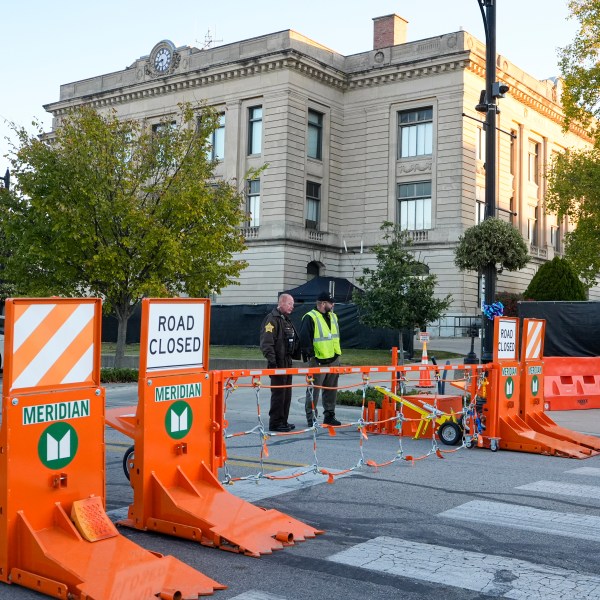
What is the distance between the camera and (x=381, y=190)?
47.4m

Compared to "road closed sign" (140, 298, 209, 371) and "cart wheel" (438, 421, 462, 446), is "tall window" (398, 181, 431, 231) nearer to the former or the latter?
"cart wheel" (438, 421, 462, 446)

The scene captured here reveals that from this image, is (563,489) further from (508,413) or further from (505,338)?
(505,338)

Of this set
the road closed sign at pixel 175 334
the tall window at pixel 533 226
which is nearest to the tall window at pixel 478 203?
the tall window at pixel 533 226

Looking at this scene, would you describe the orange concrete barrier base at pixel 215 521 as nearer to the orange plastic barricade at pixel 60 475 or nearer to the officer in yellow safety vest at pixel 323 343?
the orange plastic barricade at pixel 60 475

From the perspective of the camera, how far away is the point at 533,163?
52.8 metres

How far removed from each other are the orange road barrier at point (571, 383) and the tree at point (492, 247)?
85.3 inches

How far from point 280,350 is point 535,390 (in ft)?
12.4

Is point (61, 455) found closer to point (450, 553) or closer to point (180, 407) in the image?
point (180, 407)

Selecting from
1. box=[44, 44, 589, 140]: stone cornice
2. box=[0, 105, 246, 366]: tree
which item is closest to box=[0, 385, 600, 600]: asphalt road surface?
box=[0, 105, 246, 366]: tree

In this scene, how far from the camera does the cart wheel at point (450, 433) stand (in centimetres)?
1114

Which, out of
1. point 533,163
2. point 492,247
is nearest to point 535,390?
point 492,247

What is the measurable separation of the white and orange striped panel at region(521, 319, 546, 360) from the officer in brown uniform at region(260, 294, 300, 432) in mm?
3409

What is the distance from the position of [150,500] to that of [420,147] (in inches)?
1651

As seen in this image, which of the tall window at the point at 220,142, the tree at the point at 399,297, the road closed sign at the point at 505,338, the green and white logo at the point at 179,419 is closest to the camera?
the green and white logo at the point at 179,419
